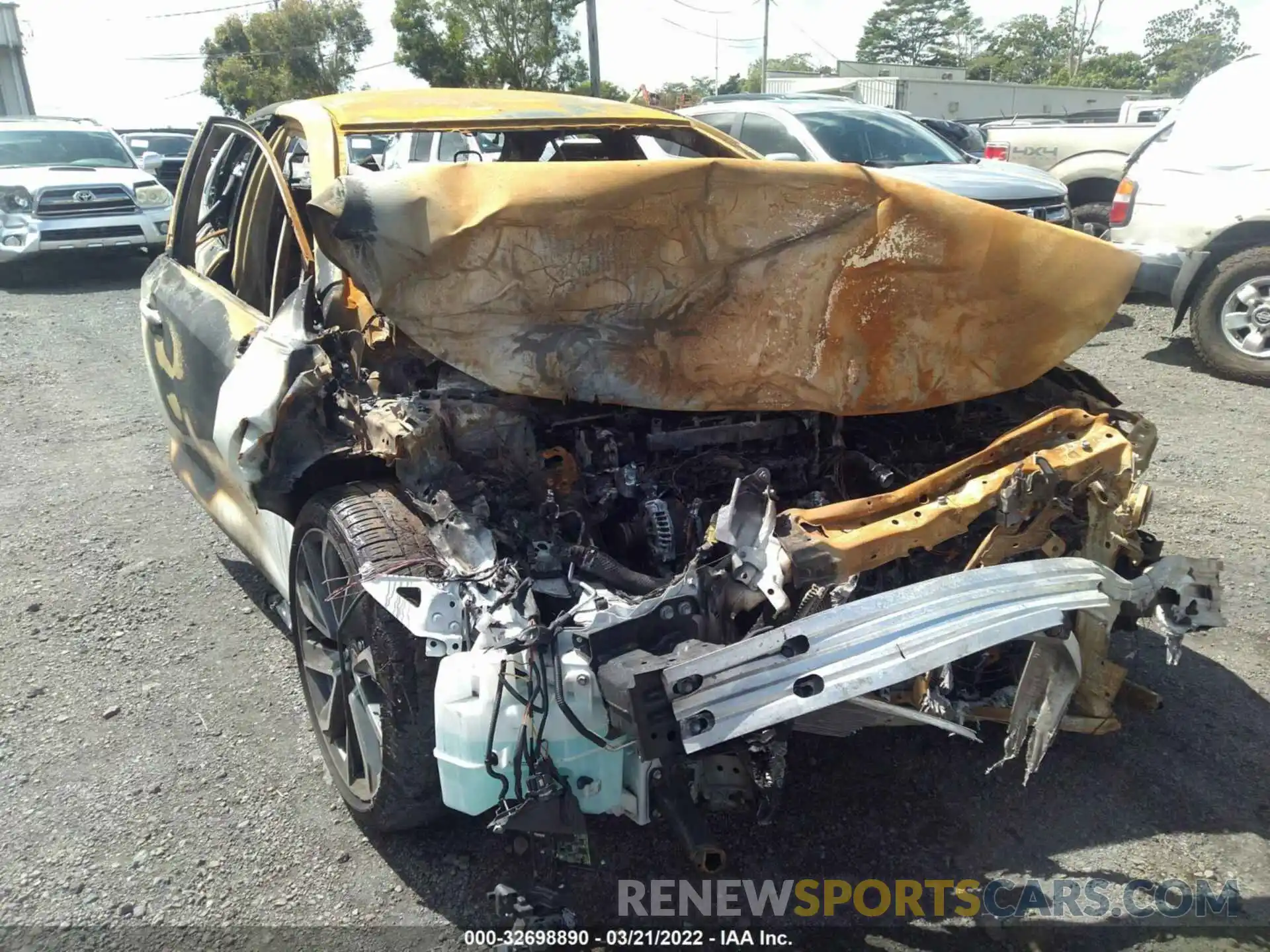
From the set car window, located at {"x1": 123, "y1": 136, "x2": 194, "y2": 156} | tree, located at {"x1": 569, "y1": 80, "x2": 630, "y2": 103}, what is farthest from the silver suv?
tree, located at {"x1": 569, "y1": 80, "x2": 630, "y2": 103}

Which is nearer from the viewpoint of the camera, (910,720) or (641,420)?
(910,720)

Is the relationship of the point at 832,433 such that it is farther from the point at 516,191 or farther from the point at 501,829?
→ the point at 501,829

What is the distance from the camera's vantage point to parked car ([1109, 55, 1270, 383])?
270 inches

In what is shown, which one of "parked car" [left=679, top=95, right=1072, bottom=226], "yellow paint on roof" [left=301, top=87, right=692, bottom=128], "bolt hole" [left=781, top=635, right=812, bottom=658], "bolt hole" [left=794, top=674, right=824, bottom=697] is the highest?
"yellow paint on roof" [left=301, top=87, right=692, bottom=128]

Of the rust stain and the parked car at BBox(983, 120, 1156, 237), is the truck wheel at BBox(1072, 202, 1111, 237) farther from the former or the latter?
the rust stain

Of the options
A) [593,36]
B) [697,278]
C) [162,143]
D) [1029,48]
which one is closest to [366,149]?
[697,278]

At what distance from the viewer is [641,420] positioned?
3.06m

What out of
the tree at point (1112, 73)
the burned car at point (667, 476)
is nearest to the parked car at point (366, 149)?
the burned car at point (667, 476)

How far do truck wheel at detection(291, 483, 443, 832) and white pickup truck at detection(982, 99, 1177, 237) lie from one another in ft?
29.8

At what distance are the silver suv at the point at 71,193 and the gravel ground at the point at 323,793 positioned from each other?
8.16 m

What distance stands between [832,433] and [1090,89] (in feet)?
126

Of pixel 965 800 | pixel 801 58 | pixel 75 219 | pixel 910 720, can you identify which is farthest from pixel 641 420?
pixel 801 58

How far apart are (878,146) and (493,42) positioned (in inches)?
944

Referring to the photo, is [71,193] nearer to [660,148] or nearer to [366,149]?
[366,149]
